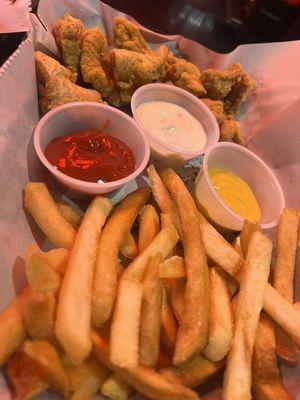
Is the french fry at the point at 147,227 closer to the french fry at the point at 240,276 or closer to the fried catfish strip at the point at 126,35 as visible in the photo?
the french fry at the point at 240,276

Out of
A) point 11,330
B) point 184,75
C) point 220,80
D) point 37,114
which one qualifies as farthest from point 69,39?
point 11,330

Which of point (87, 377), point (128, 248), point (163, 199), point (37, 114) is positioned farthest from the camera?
point (37, 114)

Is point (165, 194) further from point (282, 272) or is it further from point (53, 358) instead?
point (53, 358)

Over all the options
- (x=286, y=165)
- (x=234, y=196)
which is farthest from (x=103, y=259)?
(x=286, y=165)

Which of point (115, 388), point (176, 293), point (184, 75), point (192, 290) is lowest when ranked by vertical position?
point (115, 388)

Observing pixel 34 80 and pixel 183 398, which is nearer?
pixel 183 398

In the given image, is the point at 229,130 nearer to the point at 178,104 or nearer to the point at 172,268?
the point at 178,104

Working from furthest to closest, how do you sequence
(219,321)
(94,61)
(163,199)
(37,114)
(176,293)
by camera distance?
(94,61) → (37,114) → (163,199) → (176,293) → (219,321)

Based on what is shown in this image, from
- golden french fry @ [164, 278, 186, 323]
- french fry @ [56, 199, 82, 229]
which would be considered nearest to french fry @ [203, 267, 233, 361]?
golden french fry @ [164, 278, 186, 323]
